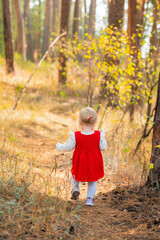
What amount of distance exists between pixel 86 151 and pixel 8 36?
8402 mm

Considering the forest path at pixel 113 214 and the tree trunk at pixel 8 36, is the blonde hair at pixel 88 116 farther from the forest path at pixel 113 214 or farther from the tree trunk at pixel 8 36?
the tree trunk at pixel 8 36

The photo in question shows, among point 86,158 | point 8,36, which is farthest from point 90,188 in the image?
point 8,36

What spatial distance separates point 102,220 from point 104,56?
404 cm

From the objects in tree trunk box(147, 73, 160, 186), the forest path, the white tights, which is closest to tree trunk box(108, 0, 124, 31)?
the forest path

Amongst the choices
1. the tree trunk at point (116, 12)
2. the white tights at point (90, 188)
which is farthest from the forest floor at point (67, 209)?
the tree trunk at point (116, 12)

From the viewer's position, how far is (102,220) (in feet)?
9.78

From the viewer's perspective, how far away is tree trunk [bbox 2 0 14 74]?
10.3 m

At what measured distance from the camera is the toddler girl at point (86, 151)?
3.46m

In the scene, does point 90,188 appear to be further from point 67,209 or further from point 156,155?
point 156,155

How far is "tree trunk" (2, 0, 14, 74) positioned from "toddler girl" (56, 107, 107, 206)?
813cm

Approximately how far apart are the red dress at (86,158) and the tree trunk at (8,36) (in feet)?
26.8

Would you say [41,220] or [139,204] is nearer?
[41,220]

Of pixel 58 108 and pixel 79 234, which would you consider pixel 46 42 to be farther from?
pixel 79 234

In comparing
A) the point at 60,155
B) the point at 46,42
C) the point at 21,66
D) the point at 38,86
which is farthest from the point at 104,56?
the point at 46,42
